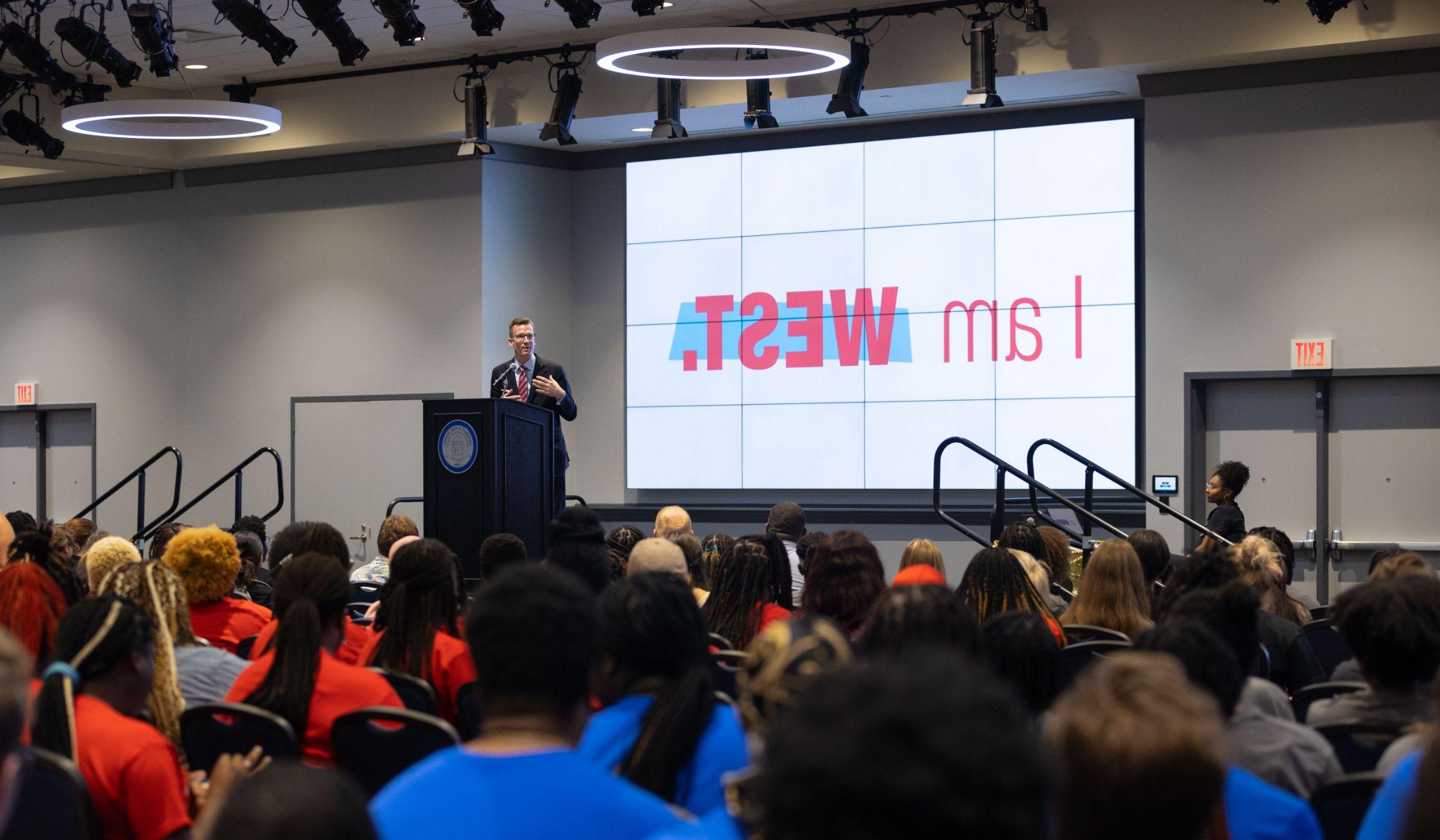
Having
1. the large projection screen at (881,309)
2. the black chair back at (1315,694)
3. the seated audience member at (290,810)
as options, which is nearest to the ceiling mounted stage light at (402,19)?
the large projection screen at (881,309)

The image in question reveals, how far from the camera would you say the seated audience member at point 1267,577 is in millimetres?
4867

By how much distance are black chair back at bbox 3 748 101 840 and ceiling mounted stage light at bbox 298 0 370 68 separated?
23.8 feet

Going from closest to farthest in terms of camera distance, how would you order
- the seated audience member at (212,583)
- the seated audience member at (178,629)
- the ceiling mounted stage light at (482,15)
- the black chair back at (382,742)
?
the black chair back at (382,742) → the seated audience member at (178,629) → the seated audience member at (212,583) → the ceiling mounted stage light at (482,15)

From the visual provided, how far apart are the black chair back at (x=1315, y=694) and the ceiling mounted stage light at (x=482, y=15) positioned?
660cm

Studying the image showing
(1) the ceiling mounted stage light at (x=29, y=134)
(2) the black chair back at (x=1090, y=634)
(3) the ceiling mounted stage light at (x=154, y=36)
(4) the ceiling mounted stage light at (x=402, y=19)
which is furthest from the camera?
(1) the ceiling mounted stage light at (x=29, y=134)

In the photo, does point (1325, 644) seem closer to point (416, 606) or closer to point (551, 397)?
point (416, 606)

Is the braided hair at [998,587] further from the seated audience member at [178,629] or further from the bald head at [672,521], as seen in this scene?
the bald head at [672,521]

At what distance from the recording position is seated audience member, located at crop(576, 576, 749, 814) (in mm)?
2139

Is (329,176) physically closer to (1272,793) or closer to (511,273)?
(511,273)

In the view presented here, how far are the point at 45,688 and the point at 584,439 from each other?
9.51 metres

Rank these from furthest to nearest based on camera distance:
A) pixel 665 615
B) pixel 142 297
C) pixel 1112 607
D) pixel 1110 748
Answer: pixel 142 297
pixel 1112 607
pixel 665 615
pixel 1110 748

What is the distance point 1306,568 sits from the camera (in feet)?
30.5

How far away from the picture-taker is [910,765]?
98 cm

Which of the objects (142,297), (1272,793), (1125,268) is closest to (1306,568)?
(1125,268)
